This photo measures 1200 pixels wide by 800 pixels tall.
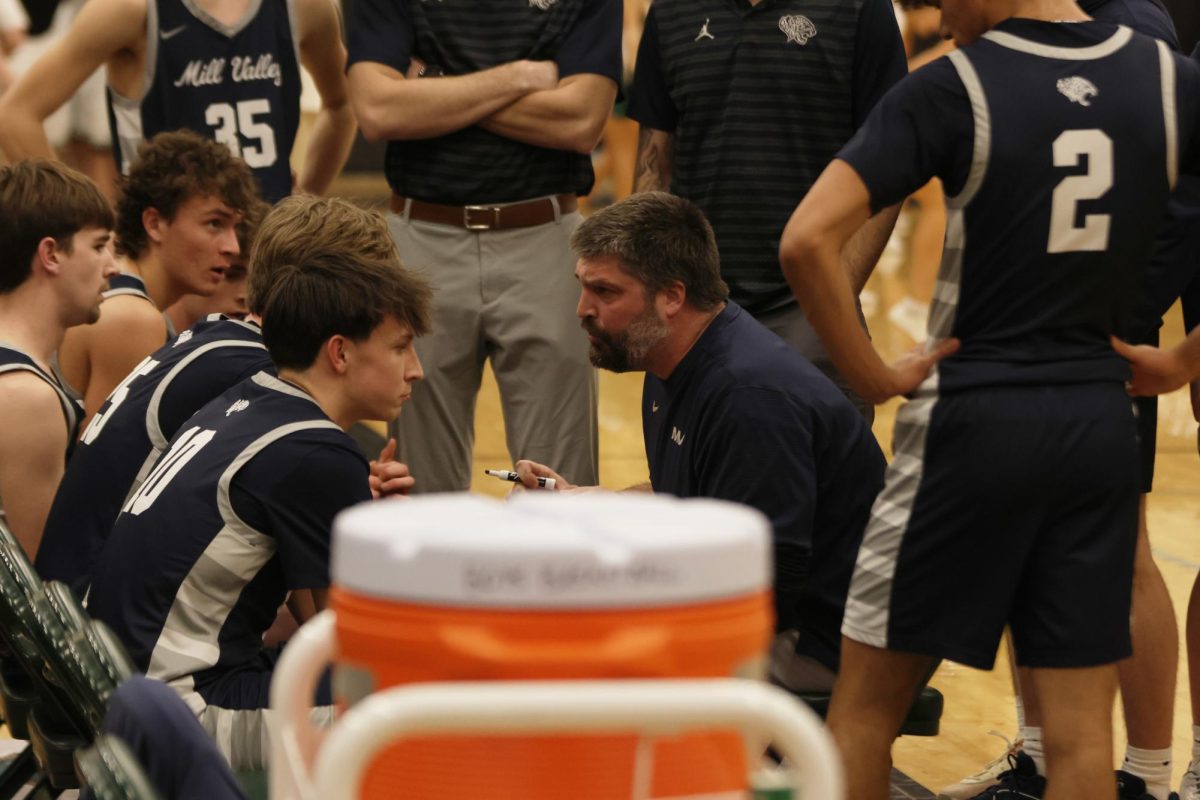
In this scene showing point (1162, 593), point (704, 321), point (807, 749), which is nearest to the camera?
point (807, 749)

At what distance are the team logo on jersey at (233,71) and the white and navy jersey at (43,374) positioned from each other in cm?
134

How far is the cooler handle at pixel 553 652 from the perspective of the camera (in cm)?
109

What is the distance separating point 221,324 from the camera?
10.6 ft

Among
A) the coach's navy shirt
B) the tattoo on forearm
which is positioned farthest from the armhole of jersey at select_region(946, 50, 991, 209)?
the tattoo on forearm

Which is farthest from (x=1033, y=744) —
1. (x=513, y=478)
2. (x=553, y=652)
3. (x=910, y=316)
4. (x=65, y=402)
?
(x=910, y=316)

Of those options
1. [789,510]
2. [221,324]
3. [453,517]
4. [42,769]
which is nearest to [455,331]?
[221,324]

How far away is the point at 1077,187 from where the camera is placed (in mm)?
2461

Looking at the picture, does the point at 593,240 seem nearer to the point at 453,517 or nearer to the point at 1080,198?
the point at 1080,198

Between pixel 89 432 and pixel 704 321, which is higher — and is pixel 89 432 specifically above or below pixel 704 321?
below

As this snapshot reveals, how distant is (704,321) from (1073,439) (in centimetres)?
82

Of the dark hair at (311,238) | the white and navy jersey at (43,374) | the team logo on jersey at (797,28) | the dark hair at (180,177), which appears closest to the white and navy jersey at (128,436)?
the white and navy jersey at (43,374)

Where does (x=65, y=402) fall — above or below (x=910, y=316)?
above

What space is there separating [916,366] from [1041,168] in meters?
0.37

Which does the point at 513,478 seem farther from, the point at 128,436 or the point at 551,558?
the point at 551,558
